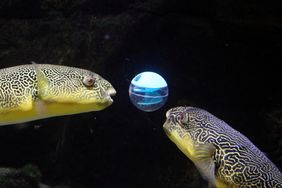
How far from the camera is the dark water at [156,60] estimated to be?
5.42m

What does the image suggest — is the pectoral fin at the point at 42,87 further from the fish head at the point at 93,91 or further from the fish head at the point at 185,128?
the fish head at the point at 185,128

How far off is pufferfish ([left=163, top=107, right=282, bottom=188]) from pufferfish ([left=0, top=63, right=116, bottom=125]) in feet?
2.55

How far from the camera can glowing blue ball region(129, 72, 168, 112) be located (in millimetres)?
4070

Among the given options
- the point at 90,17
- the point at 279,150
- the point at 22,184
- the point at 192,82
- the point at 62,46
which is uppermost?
the point at 90,17

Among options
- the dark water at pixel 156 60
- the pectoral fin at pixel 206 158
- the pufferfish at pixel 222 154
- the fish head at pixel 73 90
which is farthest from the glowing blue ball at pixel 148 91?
the dark water at pixel 156 60

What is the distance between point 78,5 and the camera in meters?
5.42

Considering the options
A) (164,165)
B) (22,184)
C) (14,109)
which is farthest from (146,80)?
(22,184)

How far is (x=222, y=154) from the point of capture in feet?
9.92

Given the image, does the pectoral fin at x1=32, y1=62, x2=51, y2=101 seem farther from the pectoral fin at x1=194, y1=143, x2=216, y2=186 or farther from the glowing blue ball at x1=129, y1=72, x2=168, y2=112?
the pectoral fin at x1=194, y1=143, x2=216, y2=186

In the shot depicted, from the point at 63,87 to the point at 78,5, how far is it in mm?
2477

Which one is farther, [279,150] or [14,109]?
[279,150]

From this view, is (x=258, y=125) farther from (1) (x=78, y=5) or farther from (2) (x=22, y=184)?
(2) (x=22, y=184)

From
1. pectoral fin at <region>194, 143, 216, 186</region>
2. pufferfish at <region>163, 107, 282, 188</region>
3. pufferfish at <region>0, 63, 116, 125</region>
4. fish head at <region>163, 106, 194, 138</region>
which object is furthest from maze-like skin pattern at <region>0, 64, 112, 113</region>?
pectoral fin at <region>194, 143, 216, 186</region>

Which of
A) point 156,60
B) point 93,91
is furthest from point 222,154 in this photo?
point 156,60
